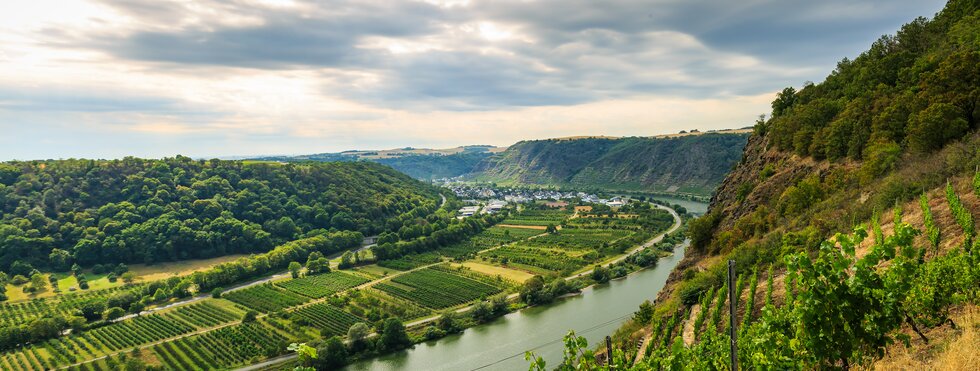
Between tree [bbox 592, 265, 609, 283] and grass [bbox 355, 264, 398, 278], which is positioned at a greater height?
tree [bbox 592, 265, 609, 283]

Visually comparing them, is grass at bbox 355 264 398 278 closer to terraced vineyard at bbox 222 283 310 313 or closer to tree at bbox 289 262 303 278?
tree at bbox 289 262 303 278

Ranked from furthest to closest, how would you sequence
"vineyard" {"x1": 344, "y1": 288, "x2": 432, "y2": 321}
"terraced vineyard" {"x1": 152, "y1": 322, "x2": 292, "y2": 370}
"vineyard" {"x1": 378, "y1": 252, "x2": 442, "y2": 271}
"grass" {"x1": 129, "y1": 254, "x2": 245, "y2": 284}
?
"grass" {"x1": 129, "y1": 254, "x2": 245, "y2": 284} < "vineyard" {"x1": 378, "y1": 252, "x2": 442, "y2": 271} < "vineyard" {"x1": 344, "y1": 288, "x2": 432, "y2": 321} < "terraced vineyard" {"x1": 152, "y1": 322, "x2": 292, "y2": 370}

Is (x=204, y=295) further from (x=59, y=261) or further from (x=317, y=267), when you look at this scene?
(x=59, y=261)

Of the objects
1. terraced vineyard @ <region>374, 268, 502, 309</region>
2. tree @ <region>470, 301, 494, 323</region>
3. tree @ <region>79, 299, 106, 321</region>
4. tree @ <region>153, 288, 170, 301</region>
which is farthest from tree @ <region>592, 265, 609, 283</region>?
tree @ <region>79, 299, 106, 321</region>

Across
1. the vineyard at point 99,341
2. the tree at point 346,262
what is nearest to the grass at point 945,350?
the vineyard at point 99,341

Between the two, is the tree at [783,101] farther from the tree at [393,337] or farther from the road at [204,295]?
the road at [204,295]

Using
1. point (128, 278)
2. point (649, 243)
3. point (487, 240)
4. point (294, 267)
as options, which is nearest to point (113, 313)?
point (128, 278)

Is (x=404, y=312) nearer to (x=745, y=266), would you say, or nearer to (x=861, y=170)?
(x=745, y=266)
